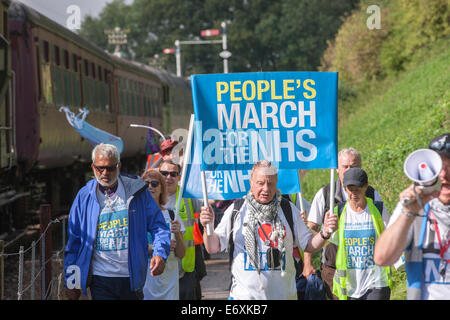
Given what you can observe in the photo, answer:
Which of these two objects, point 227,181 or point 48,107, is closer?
point 227,181

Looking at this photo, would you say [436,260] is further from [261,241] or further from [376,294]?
[376,294]

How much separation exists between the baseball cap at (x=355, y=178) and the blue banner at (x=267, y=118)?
10.0 inches

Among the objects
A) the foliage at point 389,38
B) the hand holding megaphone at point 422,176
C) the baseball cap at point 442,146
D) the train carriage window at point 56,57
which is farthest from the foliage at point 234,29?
the hand holding megaphone at point 422,176

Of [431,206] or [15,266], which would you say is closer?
[431,206]

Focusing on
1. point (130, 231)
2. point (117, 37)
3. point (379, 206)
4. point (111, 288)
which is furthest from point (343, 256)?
point (117, 37)

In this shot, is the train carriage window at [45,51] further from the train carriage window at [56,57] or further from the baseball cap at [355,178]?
the baseball cap at [355,178]

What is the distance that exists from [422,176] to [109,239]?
2.57m

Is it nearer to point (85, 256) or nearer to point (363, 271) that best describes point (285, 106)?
point (363, 271)

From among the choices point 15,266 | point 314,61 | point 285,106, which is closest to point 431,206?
point 285,106

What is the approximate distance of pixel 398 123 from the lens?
19500 millimetres
